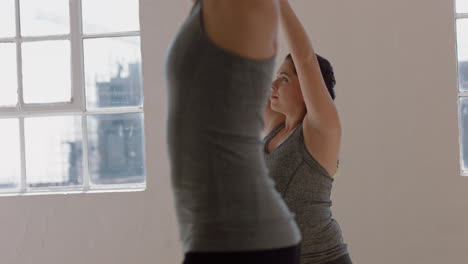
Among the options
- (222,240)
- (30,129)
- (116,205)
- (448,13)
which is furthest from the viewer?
(30,129)

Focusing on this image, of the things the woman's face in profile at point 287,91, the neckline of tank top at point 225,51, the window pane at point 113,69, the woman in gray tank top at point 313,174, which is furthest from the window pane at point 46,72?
the neckline of tank top at point 225,51

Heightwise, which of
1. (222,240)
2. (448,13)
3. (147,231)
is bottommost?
(147,231)

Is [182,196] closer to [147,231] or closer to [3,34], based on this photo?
[147,231]

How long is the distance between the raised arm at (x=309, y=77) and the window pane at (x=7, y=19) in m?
2.59

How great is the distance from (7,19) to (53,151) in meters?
0.81

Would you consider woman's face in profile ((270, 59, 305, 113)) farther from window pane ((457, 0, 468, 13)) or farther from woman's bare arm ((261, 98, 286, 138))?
window pane ((457, 0, 468, 13))

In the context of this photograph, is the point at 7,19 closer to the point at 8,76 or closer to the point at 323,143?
the point at 8,76

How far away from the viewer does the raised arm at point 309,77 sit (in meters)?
1.78

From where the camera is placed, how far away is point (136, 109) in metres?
3.95

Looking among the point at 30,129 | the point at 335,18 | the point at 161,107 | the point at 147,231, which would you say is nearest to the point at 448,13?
the point at 335,18

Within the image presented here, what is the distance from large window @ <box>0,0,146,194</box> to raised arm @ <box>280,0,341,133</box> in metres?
2.12

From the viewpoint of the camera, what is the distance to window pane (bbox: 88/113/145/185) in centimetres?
400

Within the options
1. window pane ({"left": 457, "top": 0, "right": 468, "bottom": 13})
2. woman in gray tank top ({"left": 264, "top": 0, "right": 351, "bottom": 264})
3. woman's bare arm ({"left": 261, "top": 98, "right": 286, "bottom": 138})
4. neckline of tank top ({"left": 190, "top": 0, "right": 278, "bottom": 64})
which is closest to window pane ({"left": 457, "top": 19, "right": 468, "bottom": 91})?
window pane ({"left": 457, "top": 0, "right": 468, "bottom": 13})

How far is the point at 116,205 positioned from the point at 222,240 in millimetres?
2733
